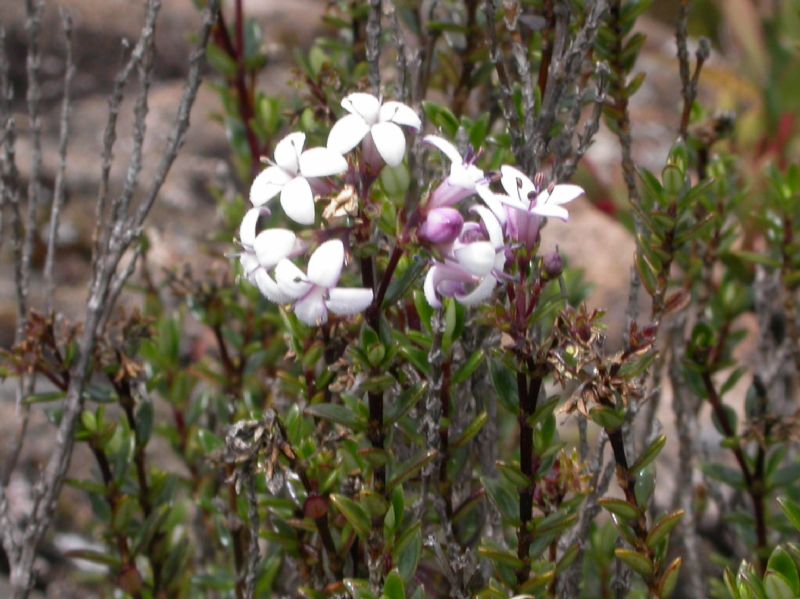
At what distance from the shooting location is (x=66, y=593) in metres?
2.43

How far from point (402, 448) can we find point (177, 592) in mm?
622

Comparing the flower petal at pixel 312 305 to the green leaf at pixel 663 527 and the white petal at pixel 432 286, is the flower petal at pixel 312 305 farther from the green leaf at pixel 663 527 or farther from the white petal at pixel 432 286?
the green leaf at pixel 663 527

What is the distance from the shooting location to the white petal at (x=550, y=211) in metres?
0.93

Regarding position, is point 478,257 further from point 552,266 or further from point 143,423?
point 143,423

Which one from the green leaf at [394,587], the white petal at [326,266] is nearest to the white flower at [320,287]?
the white petal at [326,266]

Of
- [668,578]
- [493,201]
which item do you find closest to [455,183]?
[493,201]

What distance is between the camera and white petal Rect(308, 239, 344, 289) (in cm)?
87

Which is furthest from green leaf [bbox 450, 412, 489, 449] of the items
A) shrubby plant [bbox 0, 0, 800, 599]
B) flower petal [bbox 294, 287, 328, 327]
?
flower petal [bbox 294, 287, 328, 327]

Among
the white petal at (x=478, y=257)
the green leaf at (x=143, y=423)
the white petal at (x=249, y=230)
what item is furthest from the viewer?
the green leaf at (x=143, y=423)

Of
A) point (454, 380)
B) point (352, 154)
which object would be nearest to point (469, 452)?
point (454, 380)

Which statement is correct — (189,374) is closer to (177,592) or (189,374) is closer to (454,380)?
(177,592)

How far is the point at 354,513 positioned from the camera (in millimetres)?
1104

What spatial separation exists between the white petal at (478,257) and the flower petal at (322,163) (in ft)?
0.48

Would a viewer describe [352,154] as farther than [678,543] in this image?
No
